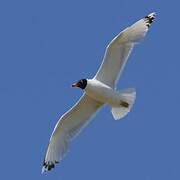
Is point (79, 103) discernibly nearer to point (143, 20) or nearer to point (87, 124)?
point (87, 124)

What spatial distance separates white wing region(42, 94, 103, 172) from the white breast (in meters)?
0.44

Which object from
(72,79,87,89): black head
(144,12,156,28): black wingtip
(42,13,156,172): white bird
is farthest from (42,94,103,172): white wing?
(144,12,156,28): black wingtip

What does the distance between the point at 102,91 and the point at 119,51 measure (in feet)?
2.28

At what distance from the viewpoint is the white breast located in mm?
10953

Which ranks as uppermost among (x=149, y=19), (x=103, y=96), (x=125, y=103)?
(x=149, y=19)

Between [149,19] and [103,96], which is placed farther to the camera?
[149,19]

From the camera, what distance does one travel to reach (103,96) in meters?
11.0

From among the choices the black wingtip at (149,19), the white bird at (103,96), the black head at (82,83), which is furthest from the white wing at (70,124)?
the black wingtip at (149,19)

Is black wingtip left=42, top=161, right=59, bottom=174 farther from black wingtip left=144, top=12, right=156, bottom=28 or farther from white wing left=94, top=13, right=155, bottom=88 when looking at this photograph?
black wingtip left=144, top=12, right=156, bottom=28

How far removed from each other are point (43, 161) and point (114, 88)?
1768 millimetres

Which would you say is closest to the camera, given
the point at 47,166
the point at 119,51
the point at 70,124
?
the point at 119,51

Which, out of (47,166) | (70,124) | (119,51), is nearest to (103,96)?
(119,51)

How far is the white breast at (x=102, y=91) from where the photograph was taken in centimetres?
1095

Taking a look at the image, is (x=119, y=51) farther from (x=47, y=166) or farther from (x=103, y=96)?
(x=47, y=166)
